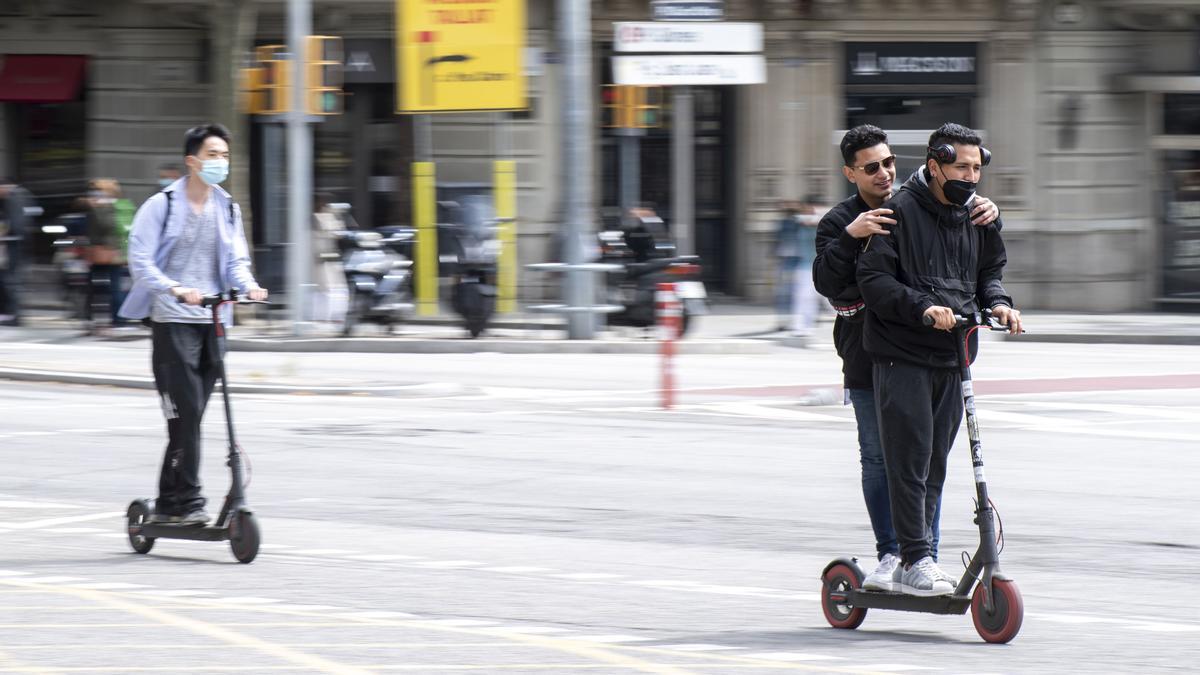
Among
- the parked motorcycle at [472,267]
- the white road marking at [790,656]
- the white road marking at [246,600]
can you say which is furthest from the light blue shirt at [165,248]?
the parked motorcycle at [472,267]

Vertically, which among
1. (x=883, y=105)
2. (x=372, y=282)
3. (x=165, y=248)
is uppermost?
(x=883, y=105)

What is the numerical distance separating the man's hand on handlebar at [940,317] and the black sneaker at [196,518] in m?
3.50

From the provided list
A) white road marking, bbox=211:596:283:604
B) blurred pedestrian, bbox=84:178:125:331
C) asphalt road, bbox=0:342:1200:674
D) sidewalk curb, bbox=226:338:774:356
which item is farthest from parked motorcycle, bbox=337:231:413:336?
white road marking, bbox=211:596:283:604

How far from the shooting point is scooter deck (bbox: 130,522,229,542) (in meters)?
7.81

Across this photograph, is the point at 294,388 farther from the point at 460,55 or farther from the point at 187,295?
the point at 187,295

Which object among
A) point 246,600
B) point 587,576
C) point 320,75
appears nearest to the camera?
point 246,600

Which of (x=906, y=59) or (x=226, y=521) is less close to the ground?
(x=906, y=59)

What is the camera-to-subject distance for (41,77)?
83.4 ft

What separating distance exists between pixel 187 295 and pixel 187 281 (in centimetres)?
31

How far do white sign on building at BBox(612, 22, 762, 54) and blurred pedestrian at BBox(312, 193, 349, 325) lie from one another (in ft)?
12.4

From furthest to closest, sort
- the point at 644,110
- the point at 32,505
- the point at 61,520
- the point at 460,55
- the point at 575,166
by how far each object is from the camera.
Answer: the point at 460,55
the point at 644,110
the point at 575,166
the point at 32,505
the point at 61,520

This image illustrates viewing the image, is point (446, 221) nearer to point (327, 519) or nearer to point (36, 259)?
point (36, 259)

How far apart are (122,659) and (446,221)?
18423 millimetres

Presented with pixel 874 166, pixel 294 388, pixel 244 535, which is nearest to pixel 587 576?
pixel 244 535
